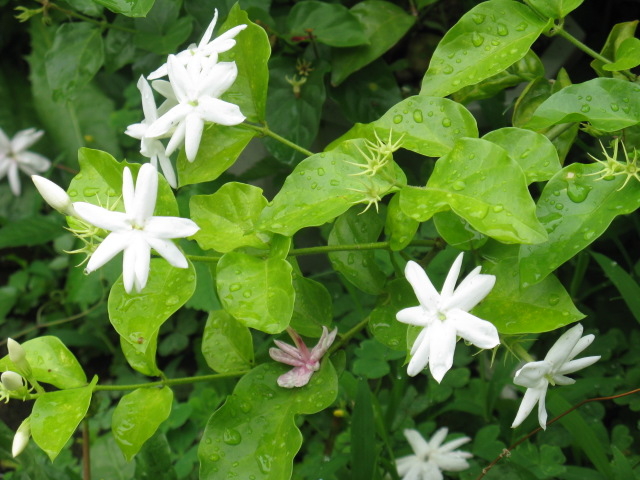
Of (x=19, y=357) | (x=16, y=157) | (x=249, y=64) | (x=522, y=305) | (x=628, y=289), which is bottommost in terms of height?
(x=16, y=157)

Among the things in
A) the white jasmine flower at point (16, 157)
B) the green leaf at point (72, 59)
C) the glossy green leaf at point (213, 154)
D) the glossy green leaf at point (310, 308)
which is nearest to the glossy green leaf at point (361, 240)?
the glossy green leaf at point (310, 308)

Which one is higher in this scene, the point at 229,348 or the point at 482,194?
the point at 482,194

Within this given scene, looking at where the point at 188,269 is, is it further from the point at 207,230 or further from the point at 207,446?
the point at 207,446

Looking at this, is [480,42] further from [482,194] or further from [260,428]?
[260,428]

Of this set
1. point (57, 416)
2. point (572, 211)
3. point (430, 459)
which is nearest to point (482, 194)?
point (572, 211)

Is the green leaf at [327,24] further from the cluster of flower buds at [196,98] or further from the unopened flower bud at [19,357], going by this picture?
the unopened flower bud at [19,357]

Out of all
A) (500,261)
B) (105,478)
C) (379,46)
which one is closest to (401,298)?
(500,261)
